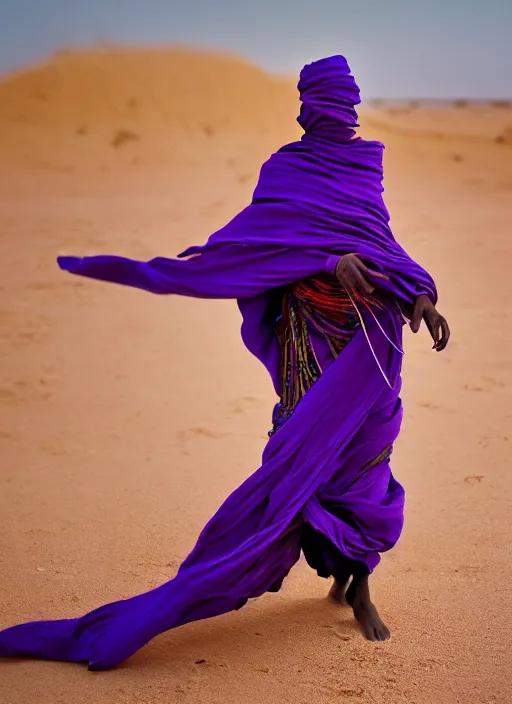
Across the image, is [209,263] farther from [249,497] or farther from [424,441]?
[424,441]

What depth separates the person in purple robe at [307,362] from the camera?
3.74 m

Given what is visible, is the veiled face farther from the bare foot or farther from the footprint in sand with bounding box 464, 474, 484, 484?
the footprint in sand with bounding box 464, 474, 484, 484

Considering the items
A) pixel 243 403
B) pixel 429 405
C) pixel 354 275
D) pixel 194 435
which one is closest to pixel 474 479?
pixel 429 405

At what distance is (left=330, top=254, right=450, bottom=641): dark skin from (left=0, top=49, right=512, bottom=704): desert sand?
8 centimetres

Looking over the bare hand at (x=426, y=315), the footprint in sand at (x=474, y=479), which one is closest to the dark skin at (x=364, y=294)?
the bare hand at (x=426, y=315)

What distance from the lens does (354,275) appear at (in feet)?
11.7

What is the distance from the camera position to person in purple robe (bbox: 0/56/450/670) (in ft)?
12.3

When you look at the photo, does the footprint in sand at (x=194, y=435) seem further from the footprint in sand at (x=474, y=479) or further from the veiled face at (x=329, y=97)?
the veiled face at (x=329, y=97)

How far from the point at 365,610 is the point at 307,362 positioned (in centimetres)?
100

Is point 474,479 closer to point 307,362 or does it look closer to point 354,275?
point 307,362

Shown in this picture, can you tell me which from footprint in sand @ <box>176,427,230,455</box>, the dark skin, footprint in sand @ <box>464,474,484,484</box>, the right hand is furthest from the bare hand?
footprint in sand @ <box>176,427,230,455</box>

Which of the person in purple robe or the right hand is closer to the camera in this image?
the right hand

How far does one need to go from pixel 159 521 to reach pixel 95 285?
6.44 metres

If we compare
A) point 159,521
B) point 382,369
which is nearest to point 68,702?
point 382,369
